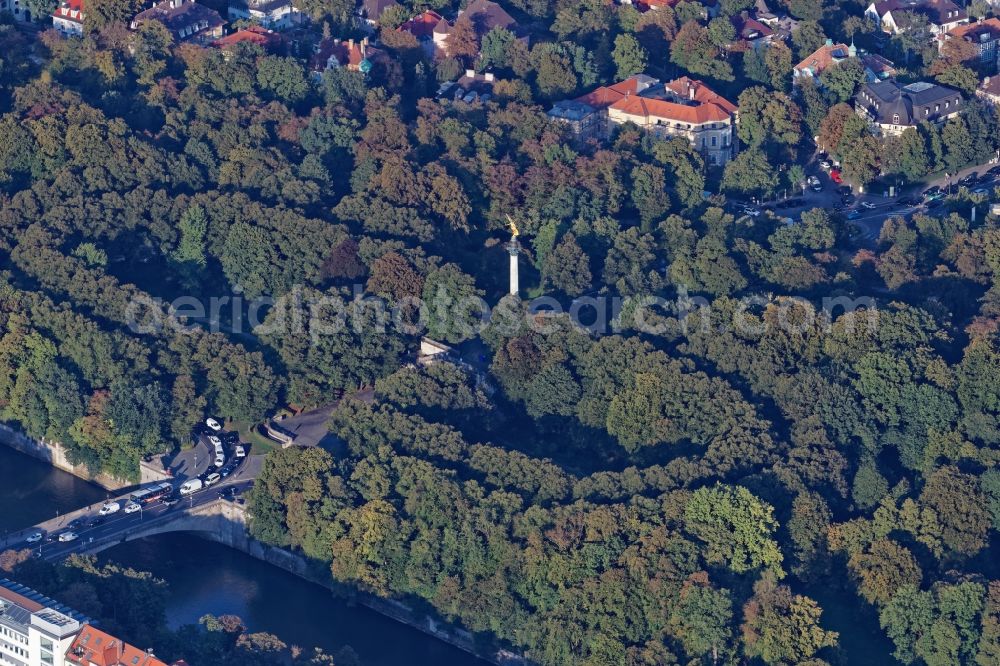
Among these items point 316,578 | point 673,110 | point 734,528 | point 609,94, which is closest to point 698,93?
point 673,110

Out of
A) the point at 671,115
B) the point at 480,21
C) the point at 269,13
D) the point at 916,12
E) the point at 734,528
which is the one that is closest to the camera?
the point at 734,528

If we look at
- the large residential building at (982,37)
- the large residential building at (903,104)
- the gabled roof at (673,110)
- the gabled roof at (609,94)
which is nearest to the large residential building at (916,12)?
the large residential building at (982,37)

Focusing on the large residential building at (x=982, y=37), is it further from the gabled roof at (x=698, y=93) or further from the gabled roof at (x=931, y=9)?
the gabled roof at (x=698, y=93)

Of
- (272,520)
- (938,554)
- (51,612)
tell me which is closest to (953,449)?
(938,554)

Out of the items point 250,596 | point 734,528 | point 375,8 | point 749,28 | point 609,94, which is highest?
point 734,528

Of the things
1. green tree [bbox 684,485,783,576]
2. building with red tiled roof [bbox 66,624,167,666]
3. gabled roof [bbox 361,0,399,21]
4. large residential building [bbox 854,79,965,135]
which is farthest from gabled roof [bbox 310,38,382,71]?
building with red tiled roof [bbox 66,624,167,666]

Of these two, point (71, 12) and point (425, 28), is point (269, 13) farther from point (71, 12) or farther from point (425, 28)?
point (71, 12)

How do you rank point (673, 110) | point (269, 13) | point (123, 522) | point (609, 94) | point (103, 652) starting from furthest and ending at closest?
1. point (269, 13)
2. point (609, 94)
3. point (673, 110)
4. point (123, 522)
5. point (103, 652)

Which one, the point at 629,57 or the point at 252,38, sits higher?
the point at 252,38
